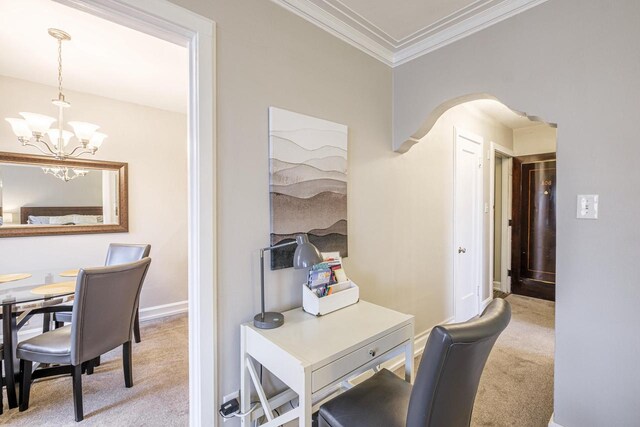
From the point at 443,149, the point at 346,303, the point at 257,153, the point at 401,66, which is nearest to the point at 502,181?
the point at 443,149

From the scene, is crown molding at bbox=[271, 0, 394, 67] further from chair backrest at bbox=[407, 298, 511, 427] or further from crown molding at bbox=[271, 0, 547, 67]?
chair backrest at bbox=[407, 298, 511, 427]

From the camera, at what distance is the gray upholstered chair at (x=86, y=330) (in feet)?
5.67

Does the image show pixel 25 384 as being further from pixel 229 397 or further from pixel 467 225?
pixel 467 225

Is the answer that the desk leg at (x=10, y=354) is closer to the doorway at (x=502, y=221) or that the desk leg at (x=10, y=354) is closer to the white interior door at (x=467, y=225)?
the white interior door at (x=467, y=225)

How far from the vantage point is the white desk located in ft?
3.63

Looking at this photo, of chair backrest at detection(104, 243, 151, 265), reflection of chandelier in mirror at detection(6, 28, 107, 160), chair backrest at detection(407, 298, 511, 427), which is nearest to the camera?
chair backrest at detection(407, 298, 511, 427)

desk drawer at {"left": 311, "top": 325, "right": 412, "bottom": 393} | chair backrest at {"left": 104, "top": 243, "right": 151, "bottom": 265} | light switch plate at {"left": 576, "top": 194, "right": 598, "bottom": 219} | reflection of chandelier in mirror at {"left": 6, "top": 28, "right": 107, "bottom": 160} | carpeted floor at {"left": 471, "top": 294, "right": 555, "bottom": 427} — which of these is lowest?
carpeted floor at {"left": 471, "top": 294, "right": 555, "bottom": 427}

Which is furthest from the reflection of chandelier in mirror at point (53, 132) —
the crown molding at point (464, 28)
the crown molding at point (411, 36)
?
the crown molding at point (464, 28)

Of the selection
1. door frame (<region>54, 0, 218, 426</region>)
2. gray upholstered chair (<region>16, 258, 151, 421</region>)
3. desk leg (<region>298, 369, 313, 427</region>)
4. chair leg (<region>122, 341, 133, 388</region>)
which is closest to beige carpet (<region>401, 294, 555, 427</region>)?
desk leg (<region>298, 369, 313, 427</region>)

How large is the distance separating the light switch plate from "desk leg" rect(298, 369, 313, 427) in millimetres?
1595

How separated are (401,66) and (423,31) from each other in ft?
1.02

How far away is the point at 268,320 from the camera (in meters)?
1.41

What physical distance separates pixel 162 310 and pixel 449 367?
3485 millimetres

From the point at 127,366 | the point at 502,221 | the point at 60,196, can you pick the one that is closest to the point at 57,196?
the point at 60,196
